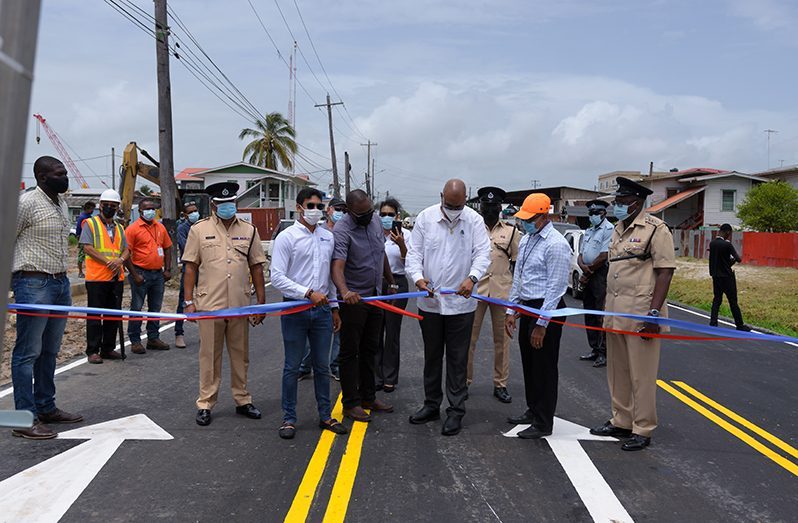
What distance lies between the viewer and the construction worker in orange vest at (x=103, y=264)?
7949 mm

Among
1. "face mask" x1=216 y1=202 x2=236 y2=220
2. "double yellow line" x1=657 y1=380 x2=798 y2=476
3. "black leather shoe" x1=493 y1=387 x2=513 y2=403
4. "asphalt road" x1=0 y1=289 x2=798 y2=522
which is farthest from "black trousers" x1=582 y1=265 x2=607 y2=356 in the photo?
"face mask" x1=216 y1=202 x2=236 y2=220

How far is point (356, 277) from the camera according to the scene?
6.07 meters

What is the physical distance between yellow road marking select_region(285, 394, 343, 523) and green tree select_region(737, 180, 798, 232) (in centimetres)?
3820

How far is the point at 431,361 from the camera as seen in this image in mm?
6004

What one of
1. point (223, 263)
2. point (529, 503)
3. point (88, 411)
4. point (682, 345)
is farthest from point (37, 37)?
point (682, 345)

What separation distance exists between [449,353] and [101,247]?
4.77 m

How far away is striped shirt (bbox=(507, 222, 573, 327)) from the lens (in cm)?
565

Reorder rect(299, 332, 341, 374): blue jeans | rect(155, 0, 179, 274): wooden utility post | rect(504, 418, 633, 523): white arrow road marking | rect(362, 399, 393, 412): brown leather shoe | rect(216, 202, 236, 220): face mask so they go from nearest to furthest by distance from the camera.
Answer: rect(504, 418, 633, 523): white arrow road marking < rect(216, 202, 236, 220): face mask < rect(362, 399, 393, 412): brown leather shoe < rect(299, 332, 341, 374): blue jeans < rect(155, 0, 179, 274): wooden utility post

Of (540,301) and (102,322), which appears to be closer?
(540,301)

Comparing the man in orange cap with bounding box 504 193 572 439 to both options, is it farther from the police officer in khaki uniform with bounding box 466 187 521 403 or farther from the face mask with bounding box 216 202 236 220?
the face mask with bounding box 216 202 236 220

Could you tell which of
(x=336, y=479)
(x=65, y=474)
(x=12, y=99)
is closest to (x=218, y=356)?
(x=65, y=474)

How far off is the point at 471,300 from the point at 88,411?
377 cm

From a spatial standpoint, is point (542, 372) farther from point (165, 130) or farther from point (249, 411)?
point (165, 130)

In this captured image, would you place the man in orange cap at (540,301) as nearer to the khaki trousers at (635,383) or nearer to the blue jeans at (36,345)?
the khaki trousers at (635,383)
